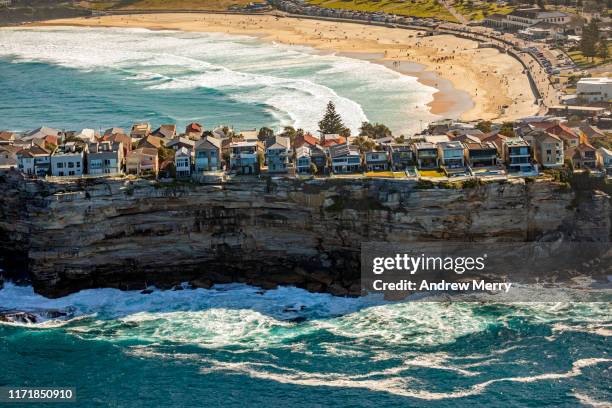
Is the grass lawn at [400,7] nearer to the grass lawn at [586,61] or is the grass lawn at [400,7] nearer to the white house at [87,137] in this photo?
the grass lawn at [586,61]

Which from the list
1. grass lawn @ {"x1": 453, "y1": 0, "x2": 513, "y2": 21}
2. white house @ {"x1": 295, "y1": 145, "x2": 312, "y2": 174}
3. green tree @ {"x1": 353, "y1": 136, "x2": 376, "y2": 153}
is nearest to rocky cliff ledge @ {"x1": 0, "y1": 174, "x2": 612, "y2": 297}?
white house @ {"x1": 295, "y1": 145, "x2": 312, "y2": 174}

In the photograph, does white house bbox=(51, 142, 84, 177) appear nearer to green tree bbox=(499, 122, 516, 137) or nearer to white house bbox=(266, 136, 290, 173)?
white house bbox=(266, 136, 290, 173)

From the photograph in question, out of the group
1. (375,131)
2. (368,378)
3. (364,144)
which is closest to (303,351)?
(368,378)

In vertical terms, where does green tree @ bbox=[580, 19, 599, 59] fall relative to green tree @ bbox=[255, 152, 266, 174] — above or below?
above

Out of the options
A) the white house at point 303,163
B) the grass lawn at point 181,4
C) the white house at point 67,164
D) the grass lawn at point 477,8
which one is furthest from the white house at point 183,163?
the grass lawn at point 181,4

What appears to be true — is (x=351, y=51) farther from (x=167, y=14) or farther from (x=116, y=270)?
(x=116, y=270)

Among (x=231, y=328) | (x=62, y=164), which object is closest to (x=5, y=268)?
(x=62, y=164)
